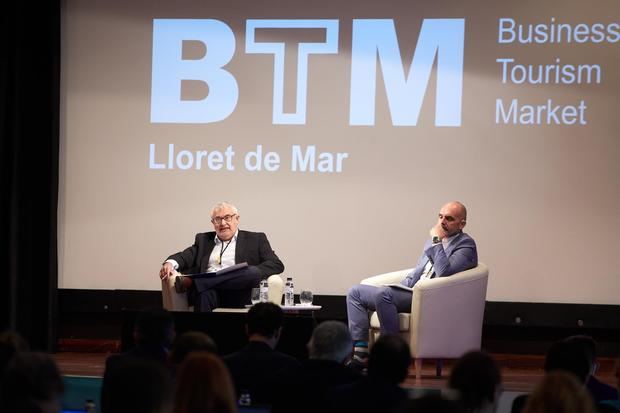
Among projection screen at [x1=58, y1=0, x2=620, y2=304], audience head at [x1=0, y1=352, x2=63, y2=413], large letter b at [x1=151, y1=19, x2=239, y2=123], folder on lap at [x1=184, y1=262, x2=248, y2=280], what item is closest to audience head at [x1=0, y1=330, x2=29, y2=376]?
audience head at [x1=0, y1=352, x2=63, y2=413]

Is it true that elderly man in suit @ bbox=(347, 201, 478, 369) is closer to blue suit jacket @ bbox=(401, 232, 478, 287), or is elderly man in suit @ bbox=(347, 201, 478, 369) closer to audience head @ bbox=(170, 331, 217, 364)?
blue suit jacket @ bbox=(401, 232, 478, 287)

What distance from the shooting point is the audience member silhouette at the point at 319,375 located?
3107mm

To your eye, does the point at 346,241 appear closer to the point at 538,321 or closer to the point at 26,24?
the point at 538,321

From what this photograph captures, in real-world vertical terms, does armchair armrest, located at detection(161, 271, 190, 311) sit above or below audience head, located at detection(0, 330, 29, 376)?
below

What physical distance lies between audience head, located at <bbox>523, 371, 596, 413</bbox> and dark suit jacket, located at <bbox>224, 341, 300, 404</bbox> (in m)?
1.51

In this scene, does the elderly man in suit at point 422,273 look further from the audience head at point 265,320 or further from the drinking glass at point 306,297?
the audience head at point 265,320

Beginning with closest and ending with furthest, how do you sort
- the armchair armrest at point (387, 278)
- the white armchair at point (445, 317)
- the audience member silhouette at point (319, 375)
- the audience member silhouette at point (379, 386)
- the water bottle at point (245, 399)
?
the audience member silhouette at point (379, 386) < the audience member silhouette at point (319, 375) < the water bottle at point (245, 399) < the white armchair at point (445, 317) < the armchair armrest at point (387, 278)

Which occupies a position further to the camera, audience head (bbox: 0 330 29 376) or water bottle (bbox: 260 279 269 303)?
water bottle (bbox: 260 279 269 303)

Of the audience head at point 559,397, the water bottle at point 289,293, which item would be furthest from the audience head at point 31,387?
Result: the water bottle at point 289,293

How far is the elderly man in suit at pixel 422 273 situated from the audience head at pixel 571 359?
2.81 m

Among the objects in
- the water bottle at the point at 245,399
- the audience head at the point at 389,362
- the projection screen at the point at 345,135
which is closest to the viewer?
the audience head at the point at 389,362

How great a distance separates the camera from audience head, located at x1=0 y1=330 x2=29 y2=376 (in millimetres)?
3004

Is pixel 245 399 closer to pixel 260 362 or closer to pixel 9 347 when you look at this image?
pixel 260 362

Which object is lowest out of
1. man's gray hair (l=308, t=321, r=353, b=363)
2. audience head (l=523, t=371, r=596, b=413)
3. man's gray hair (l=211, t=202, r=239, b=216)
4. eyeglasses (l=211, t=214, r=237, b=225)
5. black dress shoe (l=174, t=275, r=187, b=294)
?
black dress shoe (l=174, t=275, r=187, b=294)
